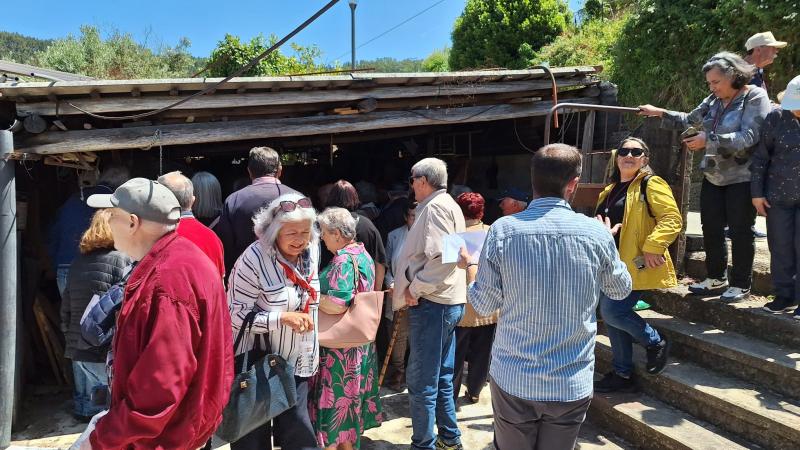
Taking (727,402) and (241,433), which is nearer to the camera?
(241,433)

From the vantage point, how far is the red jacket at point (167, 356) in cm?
160

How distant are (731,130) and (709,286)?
132cm

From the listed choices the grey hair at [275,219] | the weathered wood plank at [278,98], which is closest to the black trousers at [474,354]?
the grey hair at [275,219]

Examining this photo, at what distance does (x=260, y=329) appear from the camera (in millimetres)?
2607

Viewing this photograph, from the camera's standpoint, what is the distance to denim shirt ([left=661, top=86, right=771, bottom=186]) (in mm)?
3623

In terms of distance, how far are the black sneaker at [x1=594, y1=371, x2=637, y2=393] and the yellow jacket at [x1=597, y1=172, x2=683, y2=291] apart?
0.76 metres

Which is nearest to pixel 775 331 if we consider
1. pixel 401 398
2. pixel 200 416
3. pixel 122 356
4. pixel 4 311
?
pixel 401 398

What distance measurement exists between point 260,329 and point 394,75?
9.97 ft

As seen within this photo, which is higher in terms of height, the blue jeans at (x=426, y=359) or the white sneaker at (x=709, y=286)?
the white sneaker at (x=709, y=286)

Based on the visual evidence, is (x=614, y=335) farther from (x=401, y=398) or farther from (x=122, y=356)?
(x=122, y=356)

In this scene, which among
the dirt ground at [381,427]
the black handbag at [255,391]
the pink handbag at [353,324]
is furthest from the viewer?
the dirt ground at [381,427]

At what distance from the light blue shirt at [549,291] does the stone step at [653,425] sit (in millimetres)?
1544

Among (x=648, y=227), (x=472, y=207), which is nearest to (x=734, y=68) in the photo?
(x=648, y=227)

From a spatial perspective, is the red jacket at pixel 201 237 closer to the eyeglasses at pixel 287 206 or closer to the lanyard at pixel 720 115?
the eyeglasses at pixel 287 206
